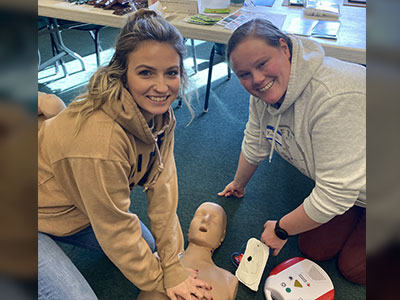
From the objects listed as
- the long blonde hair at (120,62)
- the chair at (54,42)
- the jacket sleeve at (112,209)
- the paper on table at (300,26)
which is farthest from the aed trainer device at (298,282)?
the chair at (54,42)

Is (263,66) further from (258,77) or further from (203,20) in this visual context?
(203,20)

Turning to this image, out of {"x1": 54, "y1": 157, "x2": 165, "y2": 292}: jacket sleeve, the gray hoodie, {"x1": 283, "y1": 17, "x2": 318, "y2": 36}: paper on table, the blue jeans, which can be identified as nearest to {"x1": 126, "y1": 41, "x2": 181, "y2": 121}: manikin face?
{"x1": 54, "y1": 157, "x2": 165, "y2": 292}: jacket sleeve

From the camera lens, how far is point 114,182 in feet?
2.91

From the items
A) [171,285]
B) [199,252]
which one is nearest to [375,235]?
[171,285]

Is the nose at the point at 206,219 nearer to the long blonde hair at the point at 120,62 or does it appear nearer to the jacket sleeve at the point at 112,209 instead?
the jacket sleeve at the point at 112,209

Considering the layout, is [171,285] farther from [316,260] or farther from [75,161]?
[316,260]

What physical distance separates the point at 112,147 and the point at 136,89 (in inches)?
6.6

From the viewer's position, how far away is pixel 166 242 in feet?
3.74

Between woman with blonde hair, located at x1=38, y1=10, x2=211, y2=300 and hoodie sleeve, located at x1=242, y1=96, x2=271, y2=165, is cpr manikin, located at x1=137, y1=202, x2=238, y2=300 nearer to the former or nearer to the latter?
woman with blonde hair, located at x1=38, y1=10, x2=211, y2=300

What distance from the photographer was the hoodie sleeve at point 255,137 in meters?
1.27

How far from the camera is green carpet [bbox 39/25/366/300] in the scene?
1.32m

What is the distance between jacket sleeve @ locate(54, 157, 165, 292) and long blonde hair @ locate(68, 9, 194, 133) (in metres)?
0.12

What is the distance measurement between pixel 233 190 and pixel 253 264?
415 mm

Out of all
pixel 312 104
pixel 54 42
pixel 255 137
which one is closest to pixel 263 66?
pixel 312 104
